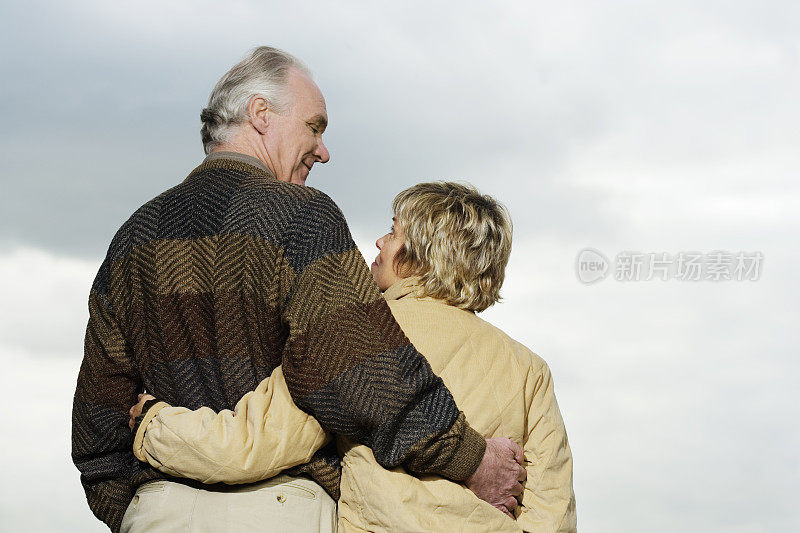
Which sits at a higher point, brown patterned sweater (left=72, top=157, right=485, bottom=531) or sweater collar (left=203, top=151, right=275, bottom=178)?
sweater collar (left=203, top=151, right=275, bottom=178)

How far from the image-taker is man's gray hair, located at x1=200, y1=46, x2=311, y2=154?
9.96ft

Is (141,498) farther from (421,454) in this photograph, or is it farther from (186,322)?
(421,454)

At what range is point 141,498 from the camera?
107 inches

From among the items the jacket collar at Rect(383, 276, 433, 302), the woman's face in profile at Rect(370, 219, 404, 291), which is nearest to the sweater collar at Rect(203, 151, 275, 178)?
the woman's face in profile at Rect(370, 219, 404, 291)

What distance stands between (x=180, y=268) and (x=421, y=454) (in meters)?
0.85

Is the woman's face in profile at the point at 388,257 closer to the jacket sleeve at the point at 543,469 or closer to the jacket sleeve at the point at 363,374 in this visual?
the jacket sleeve at the point at 363,374

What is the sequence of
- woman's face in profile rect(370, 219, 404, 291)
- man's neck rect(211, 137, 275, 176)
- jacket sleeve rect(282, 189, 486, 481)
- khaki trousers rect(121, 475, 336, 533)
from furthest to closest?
man's neck rect(211, 137, 275, 176), woman's face in profile rect(370, 219, 404, 291), khaki trousers rect(121, 475, 336, 533), jacket sleeve rect(282, 189, 486, 481)

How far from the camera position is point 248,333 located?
8.51ft

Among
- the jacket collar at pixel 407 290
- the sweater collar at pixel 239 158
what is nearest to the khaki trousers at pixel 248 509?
the jacket collar at pixel 407 290

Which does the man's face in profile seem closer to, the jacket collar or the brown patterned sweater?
the brown patterned sweater

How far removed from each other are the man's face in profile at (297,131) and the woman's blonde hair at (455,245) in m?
0.43

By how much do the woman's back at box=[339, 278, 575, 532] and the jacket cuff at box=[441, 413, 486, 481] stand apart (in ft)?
0.19

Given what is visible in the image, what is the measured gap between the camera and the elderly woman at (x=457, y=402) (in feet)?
8.14

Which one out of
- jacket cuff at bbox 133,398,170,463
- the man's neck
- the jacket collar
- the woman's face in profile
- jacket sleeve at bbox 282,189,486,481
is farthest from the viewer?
the man's neck
